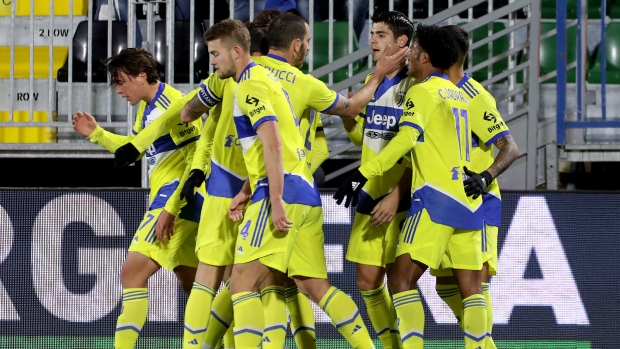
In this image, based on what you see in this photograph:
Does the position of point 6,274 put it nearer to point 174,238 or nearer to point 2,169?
point 174,238

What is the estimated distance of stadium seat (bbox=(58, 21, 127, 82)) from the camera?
805 cm

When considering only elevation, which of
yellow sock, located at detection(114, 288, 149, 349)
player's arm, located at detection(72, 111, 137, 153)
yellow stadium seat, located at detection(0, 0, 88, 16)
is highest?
yellow stadium seat, located at detection(0, 0, 88, 16)

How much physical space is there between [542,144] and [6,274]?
3.85 meters

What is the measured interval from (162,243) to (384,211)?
51.8 inches

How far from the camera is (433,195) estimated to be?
5246 millimetres

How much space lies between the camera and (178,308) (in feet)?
22.1

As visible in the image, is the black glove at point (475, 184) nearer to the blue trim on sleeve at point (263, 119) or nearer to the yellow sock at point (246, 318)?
the blue trim on sleeve at point (263, 119)

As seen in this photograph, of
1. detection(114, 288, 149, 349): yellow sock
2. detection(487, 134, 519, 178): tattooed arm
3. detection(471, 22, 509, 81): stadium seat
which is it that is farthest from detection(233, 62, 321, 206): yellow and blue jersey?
detection(471, 22, 509, 81): stadium seat

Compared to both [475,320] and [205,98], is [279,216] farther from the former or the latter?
[475,320]

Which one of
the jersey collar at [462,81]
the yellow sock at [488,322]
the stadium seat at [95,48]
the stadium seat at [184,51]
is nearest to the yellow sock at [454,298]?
the yellow sock at [488,322]

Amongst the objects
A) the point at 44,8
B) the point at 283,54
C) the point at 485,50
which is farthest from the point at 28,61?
the point at 283,54

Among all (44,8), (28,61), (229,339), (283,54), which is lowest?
(229,339)

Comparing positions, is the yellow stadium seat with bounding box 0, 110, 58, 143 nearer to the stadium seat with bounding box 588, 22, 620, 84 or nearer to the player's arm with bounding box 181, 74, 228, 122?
the player's arm with bounding box 181, 74, 228, 122

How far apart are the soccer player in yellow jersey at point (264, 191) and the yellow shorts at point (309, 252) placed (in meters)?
0.02
